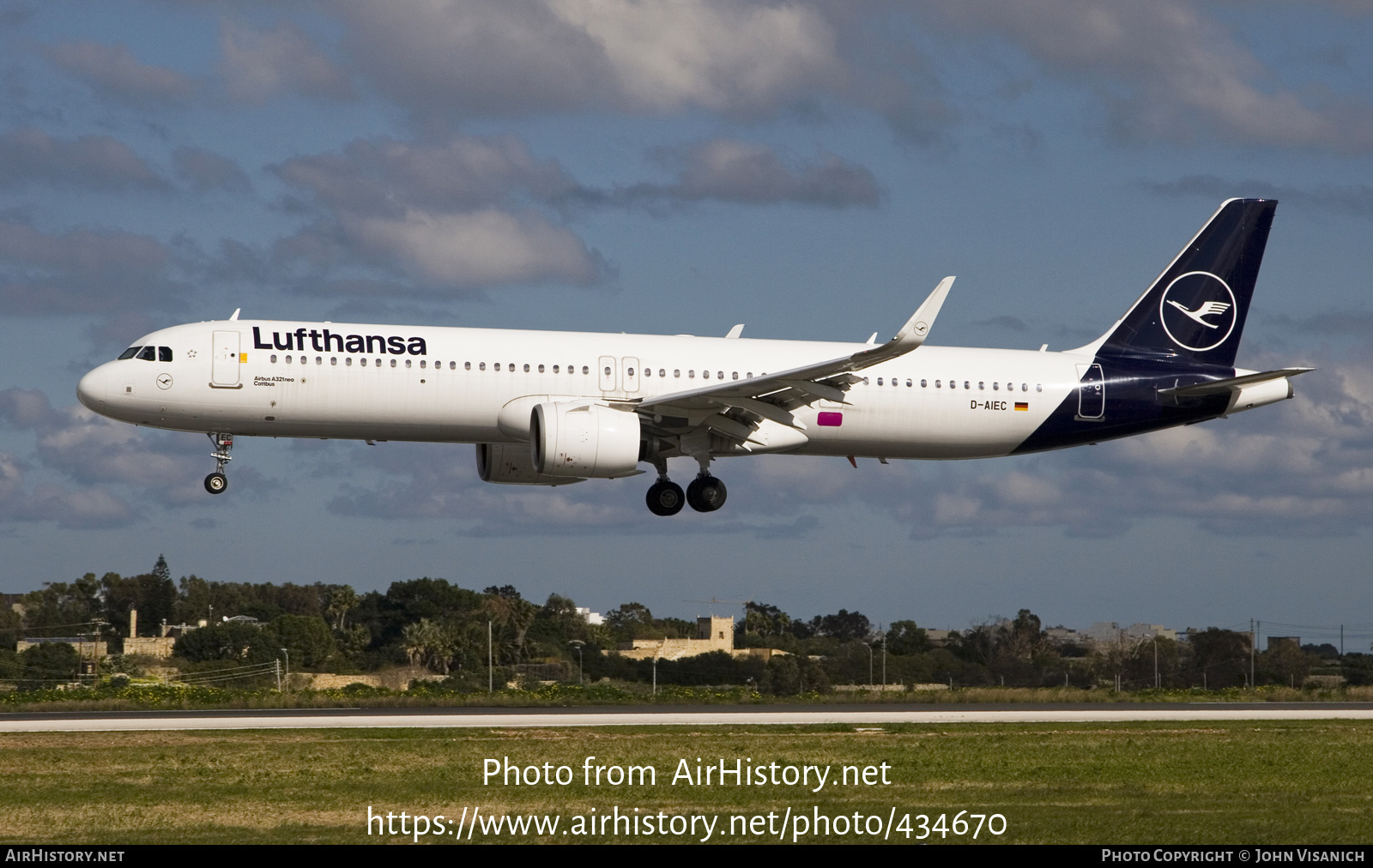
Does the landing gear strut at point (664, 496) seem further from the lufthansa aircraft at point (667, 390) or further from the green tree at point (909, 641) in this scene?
the green tree at point (909, 641)

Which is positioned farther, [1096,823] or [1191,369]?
[1191,369]

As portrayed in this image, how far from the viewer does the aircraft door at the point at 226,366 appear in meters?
36.5

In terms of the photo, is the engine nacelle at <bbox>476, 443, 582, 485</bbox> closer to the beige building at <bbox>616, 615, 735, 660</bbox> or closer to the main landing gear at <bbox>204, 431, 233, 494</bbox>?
the main landing gear at <bbox>204, 431, 233, 494</bbox>

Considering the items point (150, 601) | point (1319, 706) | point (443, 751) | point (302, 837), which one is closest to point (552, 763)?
point (443, 751)

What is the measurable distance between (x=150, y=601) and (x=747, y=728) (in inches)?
3401

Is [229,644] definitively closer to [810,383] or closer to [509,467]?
[509,467]

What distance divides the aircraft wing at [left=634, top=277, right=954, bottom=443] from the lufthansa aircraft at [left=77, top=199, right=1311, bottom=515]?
61mm

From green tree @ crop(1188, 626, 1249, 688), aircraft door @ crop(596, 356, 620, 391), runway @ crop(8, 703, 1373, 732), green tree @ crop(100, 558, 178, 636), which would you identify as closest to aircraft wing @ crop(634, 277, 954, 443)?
aircraft door @ crop(596, 356, 620, 391)

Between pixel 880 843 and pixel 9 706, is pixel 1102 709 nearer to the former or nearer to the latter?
pixel 880 843

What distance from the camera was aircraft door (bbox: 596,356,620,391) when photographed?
38562 mm

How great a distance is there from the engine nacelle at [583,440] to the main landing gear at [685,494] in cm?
330

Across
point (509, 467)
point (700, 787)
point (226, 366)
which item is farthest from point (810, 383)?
point (700, 787)
